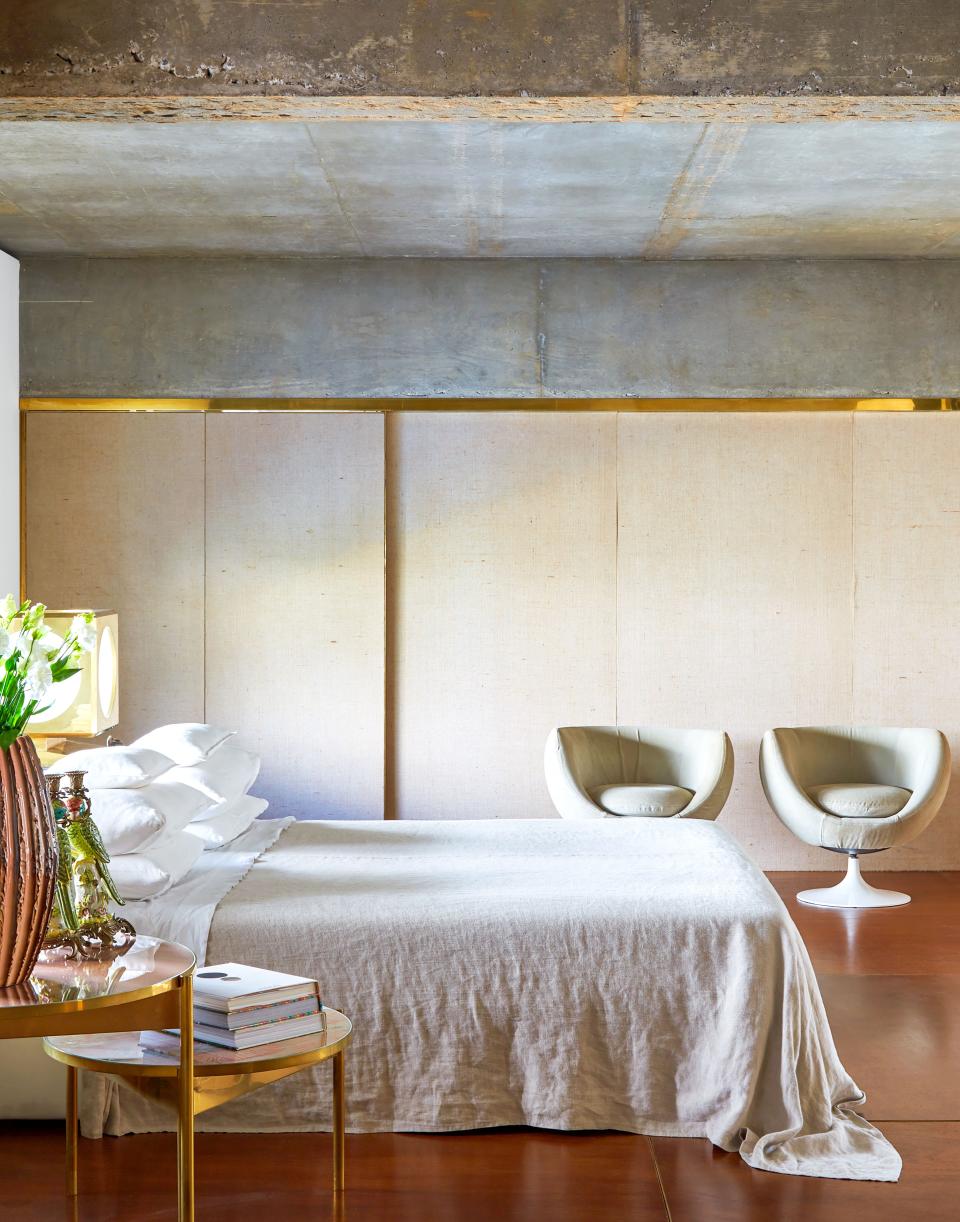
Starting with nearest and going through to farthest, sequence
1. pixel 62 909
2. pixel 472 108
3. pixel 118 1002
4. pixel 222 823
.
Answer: pixel 118 1002
pixel 62 909
pixel 472 108
pixel 222 823

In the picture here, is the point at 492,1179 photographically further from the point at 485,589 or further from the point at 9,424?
the point at 9,424

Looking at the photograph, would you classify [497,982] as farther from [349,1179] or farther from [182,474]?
[182,474]

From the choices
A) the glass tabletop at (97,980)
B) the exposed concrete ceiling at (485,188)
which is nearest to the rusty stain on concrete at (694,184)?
the exposed concrete ceiling at (485,188)

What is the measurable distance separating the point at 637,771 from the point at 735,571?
1.16m

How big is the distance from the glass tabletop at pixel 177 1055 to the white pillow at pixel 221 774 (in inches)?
52.0

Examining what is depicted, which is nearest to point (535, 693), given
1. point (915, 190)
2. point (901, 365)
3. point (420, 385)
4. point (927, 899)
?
point (420, 385)

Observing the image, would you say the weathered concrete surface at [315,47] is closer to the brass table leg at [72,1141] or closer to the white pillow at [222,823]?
the white pillow at [222,823]

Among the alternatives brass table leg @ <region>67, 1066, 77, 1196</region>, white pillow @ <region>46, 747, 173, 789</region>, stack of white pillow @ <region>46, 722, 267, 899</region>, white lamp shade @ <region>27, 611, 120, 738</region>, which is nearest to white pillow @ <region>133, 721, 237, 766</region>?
stack of white pillow @ <region>46, 722, 267, 899</region>

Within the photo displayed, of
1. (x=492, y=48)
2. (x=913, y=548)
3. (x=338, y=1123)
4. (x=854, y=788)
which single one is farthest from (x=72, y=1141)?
(x=913, y=548)

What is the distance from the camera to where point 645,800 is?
549 cm

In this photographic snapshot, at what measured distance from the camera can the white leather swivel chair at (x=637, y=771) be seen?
5512 mm

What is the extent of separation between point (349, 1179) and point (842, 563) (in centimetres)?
431

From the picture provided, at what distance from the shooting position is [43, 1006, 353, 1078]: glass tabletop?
2471mm

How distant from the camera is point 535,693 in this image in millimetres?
6367
